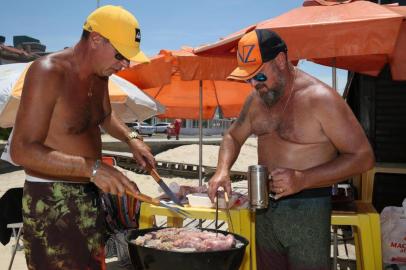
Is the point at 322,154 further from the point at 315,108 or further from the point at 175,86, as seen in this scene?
the point at 175,86

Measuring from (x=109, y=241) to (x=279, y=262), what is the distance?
3.24m

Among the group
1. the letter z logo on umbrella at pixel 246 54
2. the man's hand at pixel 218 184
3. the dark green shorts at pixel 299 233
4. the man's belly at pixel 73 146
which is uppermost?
the letter z logo on umbrella at pixel 246 54

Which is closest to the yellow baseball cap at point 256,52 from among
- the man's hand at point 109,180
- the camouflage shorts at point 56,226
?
the man's hand at point 109,180

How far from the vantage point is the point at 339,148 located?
2.58m

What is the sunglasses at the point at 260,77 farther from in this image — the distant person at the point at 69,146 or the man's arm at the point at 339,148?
the distant person at the point at 69,146

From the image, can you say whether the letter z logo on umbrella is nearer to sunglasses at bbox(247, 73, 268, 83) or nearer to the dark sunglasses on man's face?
sunglasses at bbox(247, 73, 268, 83)

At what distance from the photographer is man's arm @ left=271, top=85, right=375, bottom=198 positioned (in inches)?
98.8

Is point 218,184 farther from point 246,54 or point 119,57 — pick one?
point 119,57

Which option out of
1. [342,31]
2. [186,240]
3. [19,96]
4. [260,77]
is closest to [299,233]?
[186,240]

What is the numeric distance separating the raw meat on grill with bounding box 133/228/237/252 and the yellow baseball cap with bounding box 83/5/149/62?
3.32 ft

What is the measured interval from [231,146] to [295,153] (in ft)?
1.99

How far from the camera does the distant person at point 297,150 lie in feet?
8.29

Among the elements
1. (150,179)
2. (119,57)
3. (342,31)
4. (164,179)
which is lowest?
(164,179)

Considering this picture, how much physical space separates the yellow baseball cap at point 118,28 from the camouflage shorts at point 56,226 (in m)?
0.82
